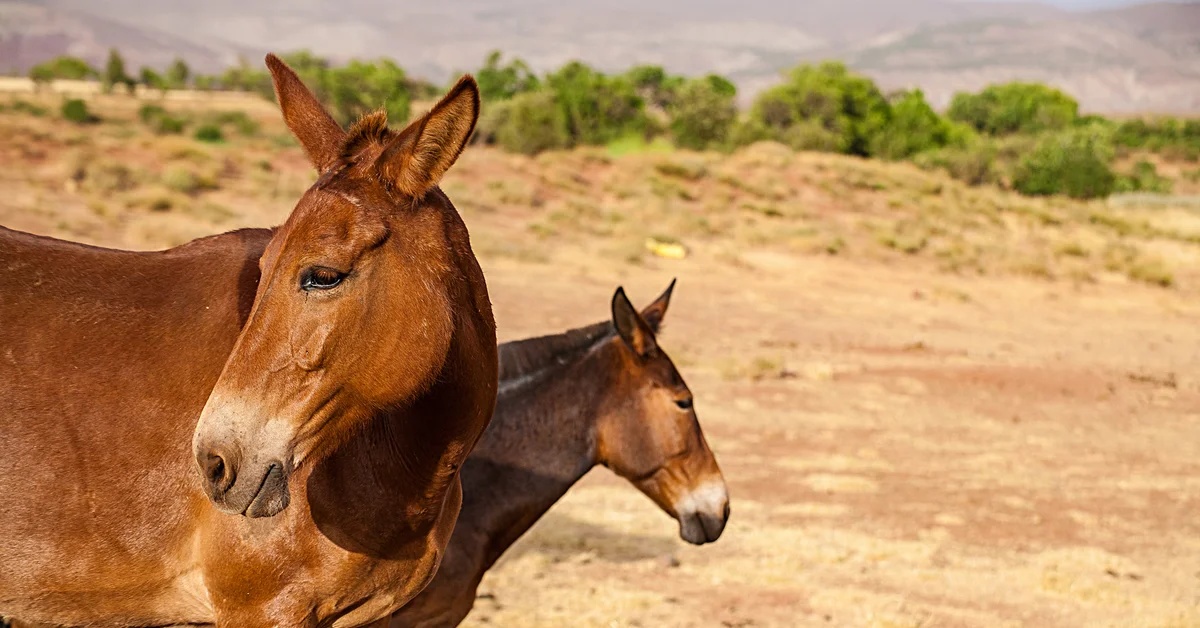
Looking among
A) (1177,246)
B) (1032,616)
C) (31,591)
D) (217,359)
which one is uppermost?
(217,359)

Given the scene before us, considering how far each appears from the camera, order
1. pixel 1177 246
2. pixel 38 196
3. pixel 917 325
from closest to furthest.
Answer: pixel 917 325 → pixel 38 196 → pixel 1177 246

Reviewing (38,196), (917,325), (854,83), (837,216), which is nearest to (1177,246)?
(837,216)

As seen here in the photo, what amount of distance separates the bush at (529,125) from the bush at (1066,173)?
65.1 feet

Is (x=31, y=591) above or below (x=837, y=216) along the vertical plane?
above

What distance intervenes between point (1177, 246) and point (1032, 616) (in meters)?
30.1

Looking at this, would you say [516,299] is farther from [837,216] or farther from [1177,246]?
[1177,246]

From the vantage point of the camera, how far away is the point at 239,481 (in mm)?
2736

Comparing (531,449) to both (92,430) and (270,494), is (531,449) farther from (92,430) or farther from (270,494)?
(270,494)

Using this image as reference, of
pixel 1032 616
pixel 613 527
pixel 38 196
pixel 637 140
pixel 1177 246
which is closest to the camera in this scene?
pixel 1032 616

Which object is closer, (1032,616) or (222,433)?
(222,433)

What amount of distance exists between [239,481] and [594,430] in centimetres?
298

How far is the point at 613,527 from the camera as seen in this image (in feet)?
28.3

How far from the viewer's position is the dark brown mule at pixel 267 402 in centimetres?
290

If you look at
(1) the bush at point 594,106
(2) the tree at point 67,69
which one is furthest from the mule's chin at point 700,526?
(2) the tree at point 67,69
